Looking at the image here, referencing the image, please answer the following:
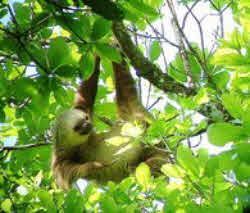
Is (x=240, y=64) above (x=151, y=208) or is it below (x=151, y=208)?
above

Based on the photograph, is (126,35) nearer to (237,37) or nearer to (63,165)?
(237,37)

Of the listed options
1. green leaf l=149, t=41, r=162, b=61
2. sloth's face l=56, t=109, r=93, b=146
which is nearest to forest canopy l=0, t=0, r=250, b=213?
green leaf l=149, t=41, r=162, b=61

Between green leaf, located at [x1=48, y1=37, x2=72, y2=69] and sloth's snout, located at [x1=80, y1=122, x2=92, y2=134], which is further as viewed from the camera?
sloth's snout, located at [x1=80, y1=122, x2=92, y2=134]

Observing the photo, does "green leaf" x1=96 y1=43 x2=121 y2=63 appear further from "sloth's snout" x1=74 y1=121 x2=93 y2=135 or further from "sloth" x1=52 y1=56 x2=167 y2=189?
"sloth's snout" x1=74 y1=121 x2=93 y2=135

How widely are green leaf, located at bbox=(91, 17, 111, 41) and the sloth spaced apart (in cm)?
217

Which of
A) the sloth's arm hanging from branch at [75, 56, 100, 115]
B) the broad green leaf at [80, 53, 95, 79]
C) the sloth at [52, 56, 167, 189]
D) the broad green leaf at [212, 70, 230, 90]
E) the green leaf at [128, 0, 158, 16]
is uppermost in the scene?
the green leaf at [128, 0, 158, 16]

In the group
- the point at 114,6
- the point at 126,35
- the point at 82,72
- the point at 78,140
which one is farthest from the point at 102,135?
the point at 114,6

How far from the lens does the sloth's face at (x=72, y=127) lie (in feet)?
17.0

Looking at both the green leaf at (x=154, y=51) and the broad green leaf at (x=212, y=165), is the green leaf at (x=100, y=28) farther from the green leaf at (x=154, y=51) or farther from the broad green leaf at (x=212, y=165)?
the green leaf at (x=154, y=51)

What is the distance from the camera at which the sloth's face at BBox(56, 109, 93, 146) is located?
5176mm

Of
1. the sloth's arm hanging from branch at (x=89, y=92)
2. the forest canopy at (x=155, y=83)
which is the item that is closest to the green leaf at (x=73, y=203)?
the forest canopy at (x=155, y=83)

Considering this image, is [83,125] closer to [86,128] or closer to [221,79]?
[86,128]

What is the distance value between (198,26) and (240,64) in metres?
1.88

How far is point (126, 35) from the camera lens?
4086 millimetres
